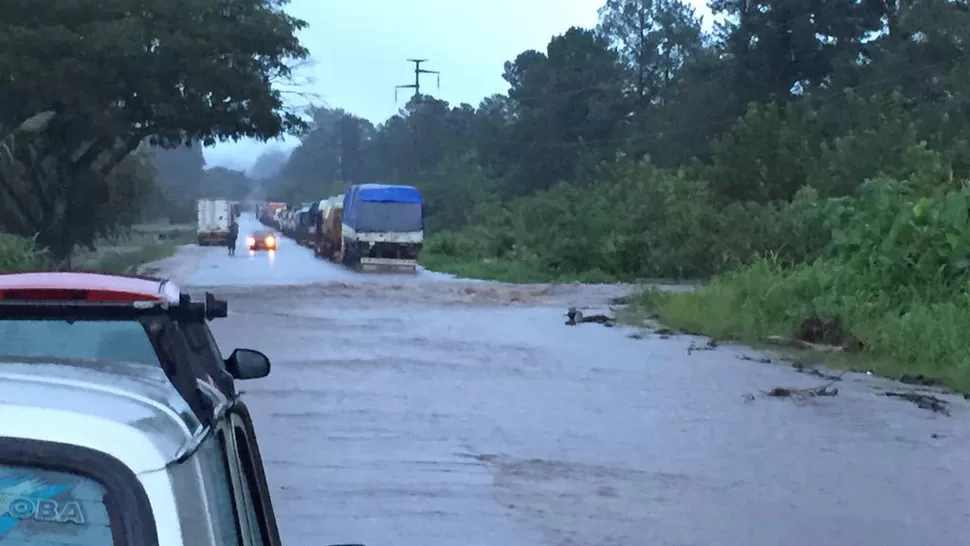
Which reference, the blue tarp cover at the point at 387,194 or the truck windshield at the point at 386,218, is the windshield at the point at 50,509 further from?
the blue tarp cover at the point at 387,194

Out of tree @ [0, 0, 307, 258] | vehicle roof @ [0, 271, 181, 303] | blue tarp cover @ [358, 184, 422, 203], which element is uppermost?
tree @ [0, 0, 307, 258]

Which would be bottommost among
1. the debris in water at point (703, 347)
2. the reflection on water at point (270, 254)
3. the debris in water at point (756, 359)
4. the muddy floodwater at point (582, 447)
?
the reflection on water at point (270, 254)

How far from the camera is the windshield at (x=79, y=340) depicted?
4121 millimetres

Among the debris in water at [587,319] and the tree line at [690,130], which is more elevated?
the tree line at [690,130]

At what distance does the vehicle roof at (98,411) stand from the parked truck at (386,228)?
41.7 m

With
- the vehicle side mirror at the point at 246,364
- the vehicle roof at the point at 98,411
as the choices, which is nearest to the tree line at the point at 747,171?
the vehicle side mirror at the point at 246,364

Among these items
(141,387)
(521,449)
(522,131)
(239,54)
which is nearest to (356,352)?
(521,449)

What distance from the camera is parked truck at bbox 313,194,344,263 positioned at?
52.6 metres

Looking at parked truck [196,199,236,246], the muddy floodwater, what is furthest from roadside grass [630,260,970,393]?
parked truck [196,199,236,246]

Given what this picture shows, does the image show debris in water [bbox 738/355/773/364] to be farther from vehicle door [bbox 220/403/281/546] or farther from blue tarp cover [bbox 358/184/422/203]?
blue tarp cover [bbox 358/184/422/203]

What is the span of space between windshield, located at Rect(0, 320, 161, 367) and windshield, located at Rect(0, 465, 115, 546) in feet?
5.73

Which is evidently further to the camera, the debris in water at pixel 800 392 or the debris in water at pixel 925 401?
the debris in water at pixel 800 392

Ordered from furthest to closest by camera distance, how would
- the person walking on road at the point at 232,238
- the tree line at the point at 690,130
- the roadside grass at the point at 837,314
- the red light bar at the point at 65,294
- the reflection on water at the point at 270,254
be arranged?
the person walking on road at the point at 232,238 → the reflection on water at the point at 270,254 → the tree line at the point at 690,130 → the roadside grass at the point at 837,314 → the red light bar at the point at 65,294

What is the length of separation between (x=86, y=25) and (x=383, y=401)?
21145 mm
